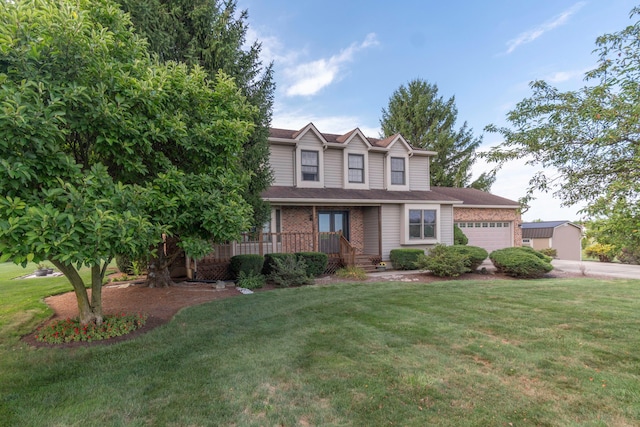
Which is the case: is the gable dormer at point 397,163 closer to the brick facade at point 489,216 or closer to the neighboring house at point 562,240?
the brick facade at point 489,216

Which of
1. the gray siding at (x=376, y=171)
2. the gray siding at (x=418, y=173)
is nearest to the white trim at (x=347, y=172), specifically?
the gray siding at (x=376, y=171)

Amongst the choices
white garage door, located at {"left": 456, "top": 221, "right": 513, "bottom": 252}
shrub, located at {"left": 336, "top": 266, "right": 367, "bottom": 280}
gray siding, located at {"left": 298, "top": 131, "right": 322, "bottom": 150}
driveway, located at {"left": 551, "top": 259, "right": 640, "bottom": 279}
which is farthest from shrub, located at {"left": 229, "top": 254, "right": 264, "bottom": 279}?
driveway, located at {"left": 551, "top": 259, "right": 640, "bottom": 279}

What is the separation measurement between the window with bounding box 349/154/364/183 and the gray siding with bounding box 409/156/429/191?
3041mm

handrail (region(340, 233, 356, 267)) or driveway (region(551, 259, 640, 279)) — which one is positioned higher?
handrail (region(340, 233, 356, 267))

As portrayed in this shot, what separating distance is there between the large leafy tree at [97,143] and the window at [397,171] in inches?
453

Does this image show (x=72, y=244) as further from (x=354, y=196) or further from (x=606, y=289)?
(x=606, y=289)

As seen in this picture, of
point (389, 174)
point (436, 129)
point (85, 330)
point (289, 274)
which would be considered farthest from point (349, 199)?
point (436, 129)

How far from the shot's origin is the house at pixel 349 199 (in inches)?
527

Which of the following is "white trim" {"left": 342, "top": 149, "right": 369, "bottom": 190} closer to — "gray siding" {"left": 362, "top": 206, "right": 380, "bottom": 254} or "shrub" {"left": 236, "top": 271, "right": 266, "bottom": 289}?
"gray siding" {"left": 362, "top": 206, "right": 380, "bottom": 254}

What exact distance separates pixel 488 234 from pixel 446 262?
8.64m

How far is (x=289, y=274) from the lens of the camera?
33.9 feet

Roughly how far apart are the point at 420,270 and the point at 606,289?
5941mm

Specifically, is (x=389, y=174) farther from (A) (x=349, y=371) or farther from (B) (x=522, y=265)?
(A) (x=349, y=371)

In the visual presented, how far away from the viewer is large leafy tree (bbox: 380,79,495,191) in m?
29.0
